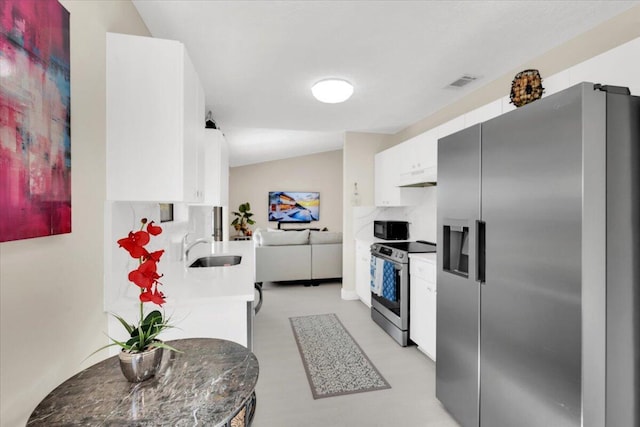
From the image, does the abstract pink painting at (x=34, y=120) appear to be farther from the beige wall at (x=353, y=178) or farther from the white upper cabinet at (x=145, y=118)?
the beige wall at (x=353, y=178)

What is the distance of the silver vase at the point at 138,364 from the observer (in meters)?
0.89

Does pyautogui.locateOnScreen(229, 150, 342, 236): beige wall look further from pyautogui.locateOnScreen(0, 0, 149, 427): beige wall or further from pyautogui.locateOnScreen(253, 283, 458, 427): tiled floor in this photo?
pyautogui.locateOnScreen(0, 0, 149, 427): beige wall

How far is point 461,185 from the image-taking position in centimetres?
176

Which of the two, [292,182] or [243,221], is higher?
[292,182]

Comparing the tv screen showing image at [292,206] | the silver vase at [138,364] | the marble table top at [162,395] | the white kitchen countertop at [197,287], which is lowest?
the marble table top at [162,395]

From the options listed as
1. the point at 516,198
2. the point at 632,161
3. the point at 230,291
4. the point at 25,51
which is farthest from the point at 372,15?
the point at 230,291

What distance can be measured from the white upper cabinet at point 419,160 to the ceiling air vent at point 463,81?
44 cm

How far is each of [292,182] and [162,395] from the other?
766 centimetres

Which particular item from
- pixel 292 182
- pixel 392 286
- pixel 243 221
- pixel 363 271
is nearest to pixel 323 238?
pixel 363 271

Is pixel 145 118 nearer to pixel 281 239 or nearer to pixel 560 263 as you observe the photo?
pixel 560 263

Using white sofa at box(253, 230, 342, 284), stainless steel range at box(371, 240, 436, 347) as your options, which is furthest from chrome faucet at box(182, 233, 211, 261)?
white sofa at box(253, 230, 342, 284)

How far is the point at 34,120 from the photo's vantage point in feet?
2.94

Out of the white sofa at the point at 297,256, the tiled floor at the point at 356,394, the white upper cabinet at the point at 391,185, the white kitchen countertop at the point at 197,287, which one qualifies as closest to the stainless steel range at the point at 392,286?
the tiled floor at the point at 356,394

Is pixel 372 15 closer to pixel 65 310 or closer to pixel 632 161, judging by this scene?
pixel 632 161
